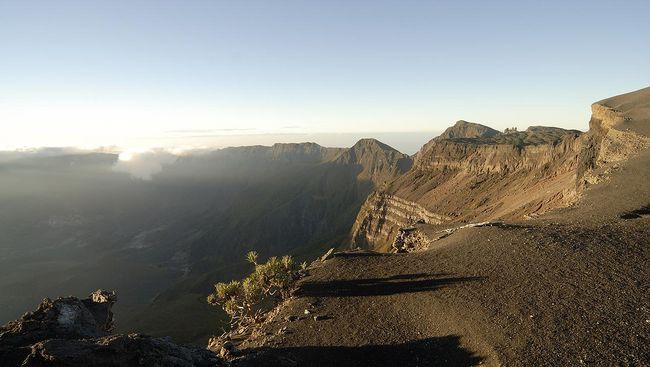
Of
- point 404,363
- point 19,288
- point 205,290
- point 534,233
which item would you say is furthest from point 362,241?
point 19,288

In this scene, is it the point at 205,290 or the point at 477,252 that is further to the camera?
the point at 205,290

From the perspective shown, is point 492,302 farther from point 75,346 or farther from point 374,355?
point 75,346

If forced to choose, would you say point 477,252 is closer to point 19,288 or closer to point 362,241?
point 362,241

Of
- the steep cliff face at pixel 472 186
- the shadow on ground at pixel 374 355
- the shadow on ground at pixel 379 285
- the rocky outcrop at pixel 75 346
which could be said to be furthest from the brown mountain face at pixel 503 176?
the rocky outcrop at pixel 75 346

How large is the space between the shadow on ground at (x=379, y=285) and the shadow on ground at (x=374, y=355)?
247 inches

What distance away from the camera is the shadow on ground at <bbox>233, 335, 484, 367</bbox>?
18513 millimetres

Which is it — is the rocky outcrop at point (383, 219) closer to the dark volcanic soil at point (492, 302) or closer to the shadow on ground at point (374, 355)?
the dark volcanic soil at point (492, 302)

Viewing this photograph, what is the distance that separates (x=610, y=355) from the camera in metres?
15.6

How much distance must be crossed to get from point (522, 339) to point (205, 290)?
129 m

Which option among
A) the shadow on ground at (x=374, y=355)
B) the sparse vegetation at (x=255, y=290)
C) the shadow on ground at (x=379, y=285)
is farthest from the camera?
the sparse vegetation at (x=255, y=290)

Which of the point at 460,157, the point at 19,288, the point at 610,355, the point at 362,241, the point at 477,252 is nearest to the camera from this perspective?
the point at 610,355

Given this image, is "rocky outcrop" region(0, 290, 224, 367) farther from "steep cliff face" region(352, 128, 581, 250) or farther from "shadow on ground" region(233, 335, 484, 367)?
"steep cliff face" region(352, 128, 581, 250)

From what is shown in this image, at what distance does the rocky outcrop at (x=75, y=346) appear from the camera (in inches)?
519

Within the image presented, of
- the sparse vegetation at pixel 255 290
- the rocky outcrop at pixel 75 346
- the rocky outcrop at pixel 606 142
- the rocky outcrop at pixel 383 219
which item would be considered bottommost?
the rocky outcrop at pixel 383 219
